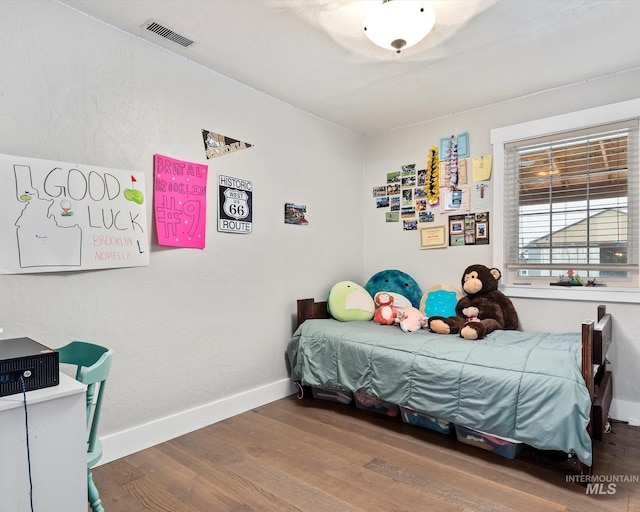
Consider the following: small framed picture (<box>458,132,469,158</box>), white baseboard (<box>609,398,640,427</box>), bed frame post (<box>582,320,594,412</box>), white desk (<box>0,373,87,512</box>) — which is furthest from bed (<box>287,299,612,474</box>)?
white desk (<box>0,373,87,512</box>)

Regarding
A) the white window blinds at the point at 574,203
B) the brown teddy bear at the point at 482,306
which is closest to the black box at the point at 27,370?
the brown teddy bear at the point at 482,306

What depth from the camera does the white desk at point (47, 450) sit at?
41.7 inches

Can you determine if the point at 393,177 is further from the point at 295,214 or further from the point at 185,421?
the point at 185,421

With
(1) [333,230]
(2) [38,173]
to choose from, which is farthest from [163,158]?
(1) [333,230]

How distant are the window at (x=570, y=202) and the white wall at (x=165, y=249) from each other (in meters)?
1.42

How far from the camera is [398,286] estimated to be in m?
3.24

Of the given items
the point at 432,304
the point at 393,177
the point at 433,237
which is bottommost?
the point at 432,304

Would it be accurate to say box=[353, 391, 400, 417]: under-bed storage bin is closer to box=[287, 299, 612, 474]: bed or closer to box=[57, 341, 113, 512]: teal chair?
box=[287, 299, 612, 474]: bed

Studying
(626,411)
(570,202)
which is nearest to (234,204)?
(570,202)

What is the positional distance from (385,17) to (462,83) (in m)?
1.13

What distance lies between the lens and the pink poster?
2.21m

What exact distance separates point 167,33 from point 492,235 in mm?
2477

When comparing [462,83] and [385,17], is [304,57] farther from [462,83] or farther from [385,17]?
[462,83]

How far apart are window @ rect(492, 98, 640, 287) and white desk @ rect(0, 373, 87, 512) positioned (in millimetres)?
2739
